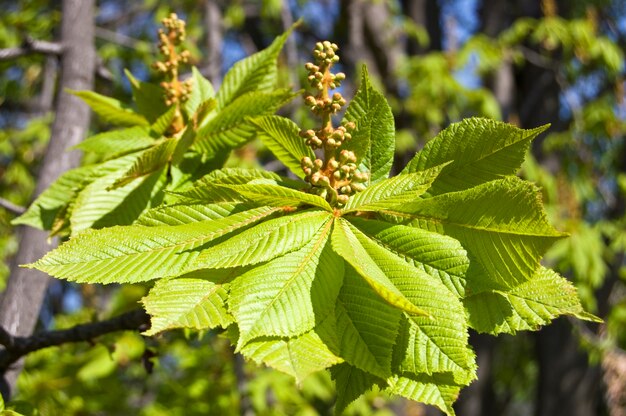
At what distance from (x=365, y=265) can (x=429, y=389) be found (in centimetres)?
23

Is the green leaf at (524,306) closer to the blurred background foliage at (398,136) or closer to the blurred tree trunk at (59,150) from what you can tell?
the blurred tree trunk at (59,150)

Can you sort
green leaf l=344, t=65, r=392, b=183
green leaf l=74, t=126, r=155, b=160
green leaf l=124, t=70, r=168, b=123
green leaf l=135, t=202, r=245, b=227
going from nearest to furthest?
1. green leaf l=135, t=202, r=245, b=227
2. green leaf l=344, t=65, r=392, b=183
3. green leaf l=74, t=126, r=155, b=160
4. green leaf l=124, t=70, r=168, b=123

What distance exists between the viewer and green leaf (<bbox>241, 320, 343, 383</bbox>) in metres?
0.79

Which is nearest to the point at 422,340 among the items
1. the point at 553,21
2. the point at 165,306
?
A: the point at 165,306

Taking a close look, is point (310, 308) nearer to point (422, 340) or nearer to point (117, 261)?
point (422, 340)

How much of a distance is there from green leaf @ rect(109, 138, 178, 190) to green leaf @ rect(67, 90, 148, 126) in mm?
281

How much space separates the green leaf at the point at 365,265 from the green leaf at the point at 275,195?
5 cm

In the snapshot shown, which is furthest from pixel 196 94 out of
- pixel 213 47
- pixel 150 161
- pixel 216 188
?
pixel 213 47

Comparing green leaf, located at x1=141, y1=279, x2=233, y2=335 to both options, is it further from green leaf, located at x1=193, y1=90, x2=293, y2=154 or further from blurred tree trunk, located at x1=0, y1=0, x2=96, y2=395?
blurred tree trunk, located at x1=0, y1=0, x2=96, y2=395

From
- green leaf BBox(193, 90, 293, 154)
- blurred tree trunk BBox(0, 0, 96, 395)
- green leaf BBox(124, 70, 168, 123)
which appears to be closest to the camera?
green leaf BBox(193, 90, 293, 154)

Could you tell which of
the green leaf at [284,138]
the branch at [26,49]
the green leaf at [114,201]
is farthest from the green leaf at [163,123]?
the branch at [26,49]

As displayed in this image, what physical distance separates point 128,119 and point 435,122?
4389 millimetres

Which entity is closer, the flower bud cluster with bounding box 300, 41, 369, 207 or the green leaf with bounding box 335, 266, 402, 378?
the green leaf with bounding box 335, 266, 402, 378

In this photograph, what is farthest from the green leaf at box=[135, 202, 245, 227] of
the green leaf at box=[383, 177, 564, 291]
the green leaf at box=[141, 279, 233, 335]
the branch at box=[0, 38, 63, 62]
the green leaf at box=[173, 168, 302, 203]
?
the branch at box=[0, 38, 63, 62]
